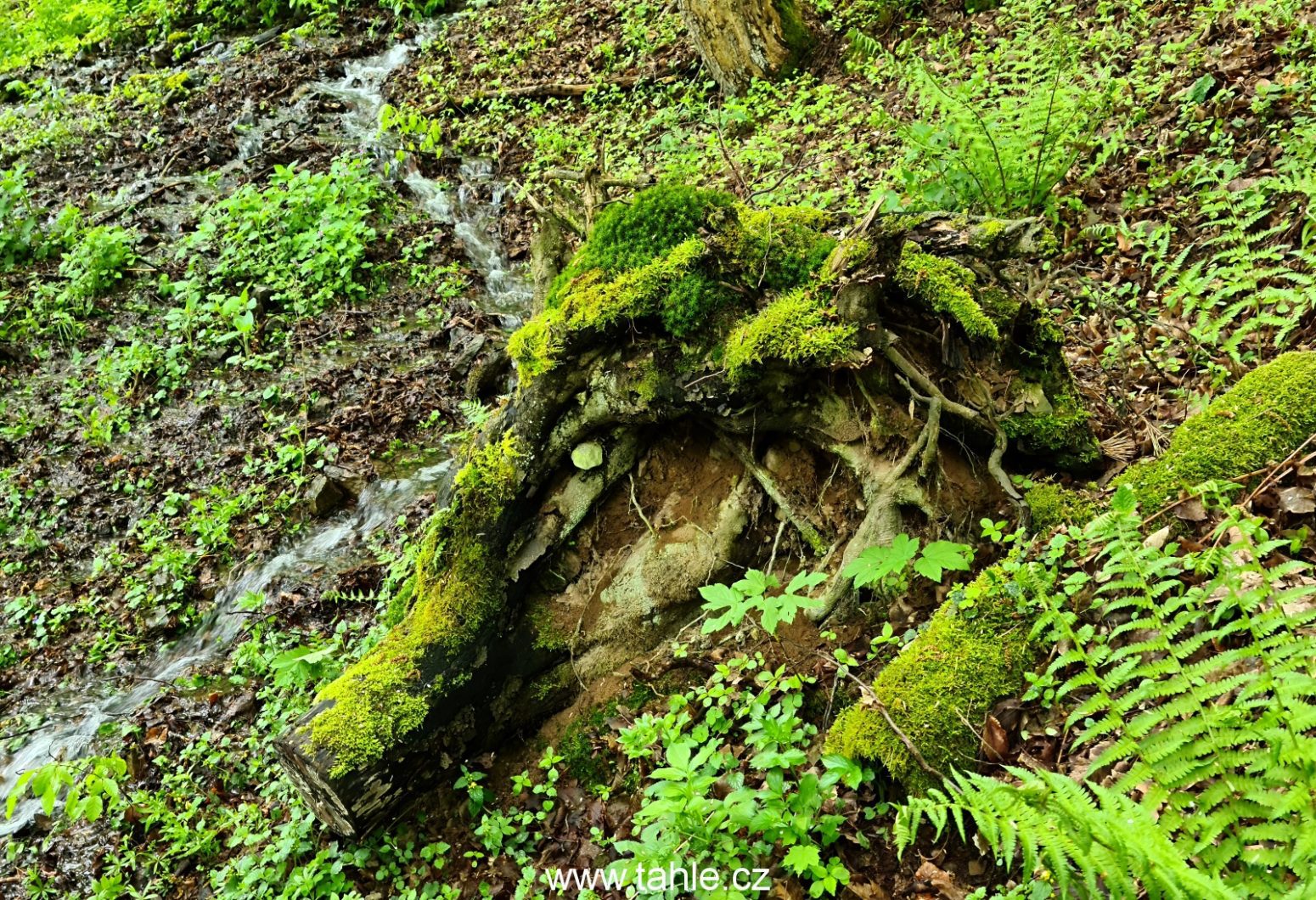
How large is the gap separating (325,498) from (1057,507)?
5.91 metres

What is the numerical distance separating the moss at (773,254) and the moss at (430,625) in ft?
5.09

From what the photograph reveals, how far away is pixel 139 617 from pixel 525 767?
14.7ft

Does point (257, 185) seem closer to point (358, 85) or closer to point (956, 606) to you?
point (358, 85)

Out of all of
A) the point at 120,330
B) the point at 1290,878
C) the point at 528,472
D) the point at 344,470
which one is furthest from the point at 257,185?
the point at 1290,878

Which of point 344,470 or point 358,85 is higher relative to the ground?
point 358,85

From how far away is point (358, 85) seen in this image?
13.8 m

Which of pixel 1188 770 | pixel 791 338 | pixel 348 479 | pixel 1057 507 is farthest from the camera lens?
pixel 348 479


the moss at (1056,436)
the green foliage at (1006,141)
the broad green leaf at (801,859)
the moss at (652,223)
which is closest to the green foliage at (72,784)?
the broad green leaf at (801,859)

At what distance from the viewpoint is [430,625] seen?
423 centimetres

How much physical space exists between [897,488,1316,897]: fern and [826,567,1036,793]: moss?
226 mm

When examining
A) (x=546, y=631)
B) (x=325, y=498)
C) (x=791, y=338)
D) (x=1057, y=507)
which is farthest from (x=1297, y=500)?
(x=325, y=498)

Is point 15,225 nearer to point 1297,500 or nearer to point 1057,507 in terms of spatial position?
point 1057,507

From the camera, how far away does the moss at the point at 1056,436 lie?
13.2 feet

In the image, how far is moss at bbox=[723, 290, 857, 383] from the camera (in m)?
3.77
